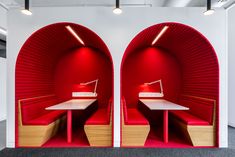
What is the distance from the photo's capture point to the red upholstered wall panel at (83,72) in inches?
201

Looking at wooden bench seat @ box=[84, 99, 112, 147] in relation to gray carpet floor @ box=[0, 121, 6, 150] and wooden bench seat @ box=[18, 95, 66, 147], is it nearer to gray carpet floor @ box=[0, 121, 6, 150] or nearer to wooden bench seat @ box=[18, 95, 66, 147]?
wooden bench seat @ box=[18, 95, 66, 147]

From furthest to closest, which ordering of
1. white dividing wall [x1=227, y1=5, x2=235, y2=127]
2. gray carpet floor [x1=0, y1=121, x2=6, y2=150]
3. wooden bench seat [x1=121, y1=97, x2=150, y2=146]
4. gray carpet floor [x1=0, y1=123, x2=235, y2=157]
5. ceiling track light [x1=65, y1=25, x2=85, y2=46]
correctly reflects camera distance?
1. white dividing wall [x1=227, y1=5, x2=235, y2=127]
2. ceiling track light [x1=65, y1=25, x2=85, y2=46]
3. gray carpet floor [x1=0, y1=121, x2=6, y2=150]
4. wooden bench seat [x1=121, y1=97, x2=150, y2=146]
5. gray carpet floor [x1=0, y1=123, x2=235, y2=157]

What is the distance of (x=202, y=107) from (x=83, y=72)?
355cm

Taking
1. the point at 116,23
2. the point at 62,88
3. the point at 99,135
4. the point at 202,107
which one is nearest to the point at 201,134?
the point at 202,107

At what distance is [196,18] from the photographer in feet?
11.3

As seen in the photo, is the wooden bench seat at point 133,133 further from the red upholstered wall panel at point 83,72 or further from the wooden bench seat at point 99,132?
the red upholstered wall panel at point 83,72

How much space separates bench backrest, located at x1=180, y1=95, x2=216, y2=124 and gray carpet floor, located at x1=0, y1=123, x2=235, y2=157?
25.8 inches

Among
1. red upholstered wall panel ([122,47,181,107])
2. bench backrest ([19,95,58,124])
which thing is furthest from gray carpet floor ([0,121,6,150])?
red upholstered wall panel ([122,47,181,107])

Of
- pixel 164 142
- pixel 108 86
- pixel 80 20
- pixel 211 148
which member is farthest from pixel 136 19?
pixel 211 148

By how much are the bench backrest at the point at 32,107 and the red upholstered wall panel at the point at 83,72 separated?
28.3 inches

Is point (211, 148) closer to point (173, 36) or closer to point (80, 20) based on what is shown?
point (173, 36)

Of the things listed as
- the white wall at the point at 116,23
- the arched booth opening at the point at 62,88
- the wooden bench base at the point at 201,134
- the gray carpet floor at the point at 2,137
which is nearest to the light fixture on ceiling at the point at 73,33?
the arched booth opening at the point at 62,88

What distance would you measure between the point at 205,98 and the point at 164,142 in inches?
56.7

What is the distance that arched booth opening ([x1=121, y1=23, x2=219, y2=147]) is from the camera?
3381mm
